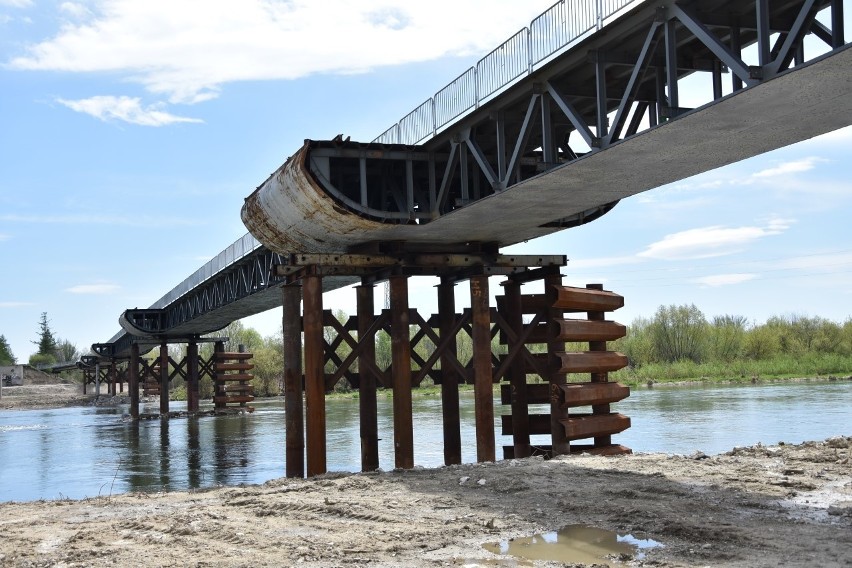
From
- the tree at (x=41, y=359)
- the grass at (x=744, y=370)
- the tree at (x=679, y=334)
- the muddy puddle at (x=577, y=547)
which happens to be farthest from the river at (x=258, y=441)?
the tree at (x=41, y=359)

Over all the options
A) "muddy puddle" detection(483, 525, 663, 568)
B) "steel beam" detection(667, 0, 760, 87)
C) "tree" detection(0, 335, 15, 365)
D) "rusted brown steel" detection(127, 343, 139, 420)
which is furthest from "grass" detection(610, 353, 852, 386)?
"tree" detection(0, 335, 15, 365)

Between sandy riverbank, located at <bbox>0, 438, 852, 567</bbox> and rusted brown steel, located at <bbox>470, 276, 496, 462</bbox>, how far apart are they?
336 cm

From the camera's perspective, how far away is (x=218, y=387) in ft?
176

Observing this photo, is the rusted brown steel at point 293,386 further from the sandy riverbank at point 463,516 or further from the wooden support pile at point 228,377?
the wooden support pile at point 228,377

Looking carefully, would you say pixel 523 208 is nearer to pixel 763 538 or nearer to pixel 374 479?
pixel 374 479

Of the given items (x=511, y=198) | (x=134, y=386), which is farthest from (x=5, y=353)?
(x=511, y=198)

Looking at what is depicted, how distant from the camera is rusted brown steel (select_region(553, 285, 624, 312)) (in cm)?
1761

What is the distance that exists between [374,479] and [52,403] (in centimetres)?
8717

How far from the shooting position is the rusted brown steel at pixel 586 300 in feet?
57.8

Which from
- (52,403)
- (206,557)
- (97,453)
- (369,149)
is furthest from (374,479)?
(52,403)

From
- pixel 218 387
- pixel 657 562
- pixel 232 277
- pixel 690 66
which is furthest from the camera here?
pixel 218 387

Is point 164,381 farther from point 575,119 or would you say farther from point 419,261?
point 575,119

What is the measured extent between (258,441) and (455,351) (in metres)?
16.5

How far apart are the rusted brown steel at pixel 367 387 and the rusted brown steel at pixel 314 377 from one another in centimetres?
114
